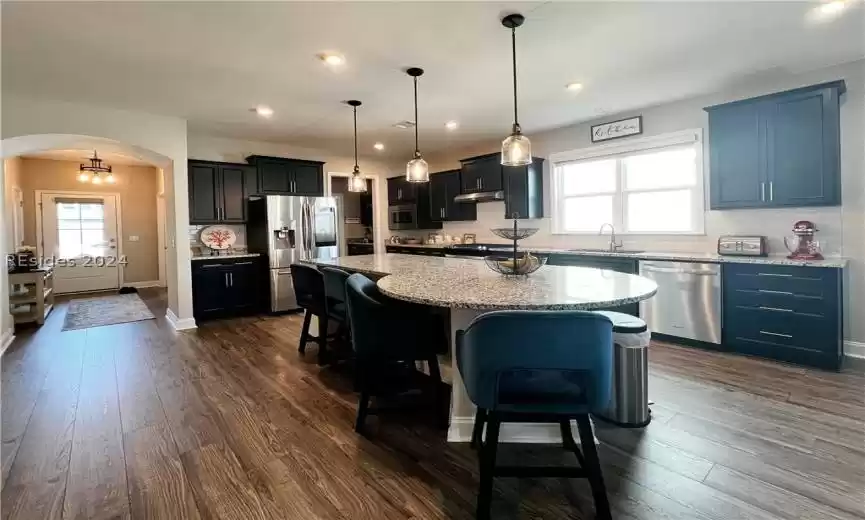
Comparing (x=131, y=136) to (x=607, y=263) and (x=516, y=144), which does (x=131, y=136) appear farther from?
(x=607, y=263)

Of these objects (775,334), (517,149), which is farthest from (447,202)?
(775,334)

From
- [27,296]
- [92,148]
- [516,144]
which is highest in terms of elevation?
[92,148]

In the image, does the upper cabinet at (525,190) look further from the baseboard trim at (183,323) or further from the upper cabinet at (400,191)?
the baseboard trim at (183,323)

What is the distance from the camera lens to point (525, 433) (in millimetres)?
2207

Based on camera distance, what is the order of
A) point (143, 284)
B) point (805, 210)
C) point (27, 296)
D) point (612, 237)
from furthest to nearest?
1. point (143, 284)
2. point (27, 296)
3. point (612, 237)
4. point (805, 210)

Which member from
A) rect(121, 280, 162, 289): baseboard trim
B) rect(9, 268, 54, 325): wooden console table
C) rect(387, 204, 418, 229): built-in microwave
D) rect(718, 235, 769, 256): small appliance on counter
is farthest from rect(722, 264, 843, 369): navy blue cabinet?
rect(121, 280, 162, 289): baseboard trim

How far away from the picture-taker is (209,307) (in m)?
5.29

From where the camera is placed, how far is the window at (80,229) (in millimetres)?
7949

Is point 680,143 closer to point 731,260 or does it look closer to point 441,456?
point 731,260

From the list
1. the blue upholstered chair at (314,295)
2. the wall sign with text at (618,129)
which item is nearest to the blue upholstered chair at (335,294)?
the blue upholstered chair at (314,295)

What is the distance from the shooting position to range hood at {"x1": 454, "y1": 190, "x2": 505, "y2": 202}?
5.70 m

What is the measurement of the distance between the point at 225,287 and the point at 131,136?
2.01 m

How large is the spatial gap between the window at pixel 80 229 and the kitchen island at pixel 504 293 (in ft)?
27.7

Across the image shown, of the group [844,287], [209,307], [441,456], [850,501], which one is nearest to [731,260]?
[844,287]
